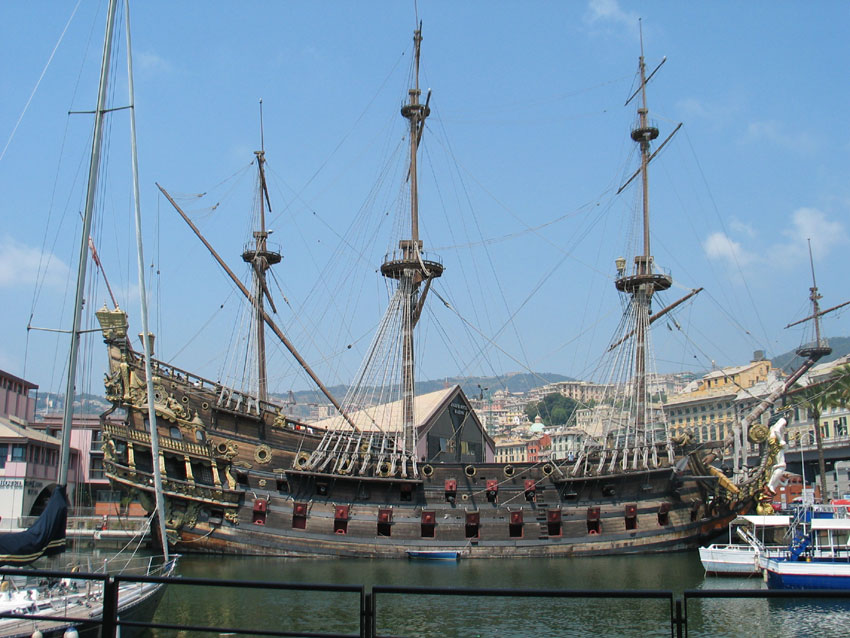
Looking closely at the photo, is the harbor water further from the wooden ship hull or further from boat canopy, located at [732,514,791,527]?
the wooden ship hull

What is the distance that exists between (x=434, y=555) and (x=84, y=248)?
24.7 meters

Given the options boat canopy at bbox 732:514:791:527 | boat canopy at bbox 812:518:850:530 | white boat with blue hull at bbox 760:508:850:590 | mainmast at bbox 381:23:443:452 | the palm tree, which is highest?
mainmast at bbox 381:23:443:452

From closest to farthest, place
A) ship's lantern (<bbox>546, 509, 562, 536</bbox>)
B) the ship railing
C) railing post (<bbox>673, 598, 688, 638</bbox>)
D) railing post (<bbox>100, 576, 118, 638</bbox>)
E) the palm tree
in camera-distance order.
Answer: railing post (<bbox>673, 598, 688, 638</bbox>), railing post (<bbox>100, 576, 118, 638</bbox>), the ship railing, ship's lantern (<bbox>546, 509, 562, 536</bbox>), the palm tree

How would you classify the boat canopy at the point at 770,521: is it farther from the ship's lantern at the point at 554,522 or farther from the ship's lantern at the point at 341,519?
the ship's lantern at the point at 341,519

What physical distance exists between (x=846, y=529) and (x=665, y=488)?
12.9m

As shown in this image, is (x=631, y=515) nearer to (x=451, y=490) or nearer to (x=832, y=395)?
(x=451, y=490)

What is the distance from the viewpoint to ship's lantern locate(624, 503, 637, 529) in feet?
132

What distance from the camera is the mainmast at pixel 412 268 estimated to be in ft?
152

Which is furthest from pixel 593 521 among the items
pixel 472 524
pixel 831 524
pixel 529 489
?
pixel 831 524

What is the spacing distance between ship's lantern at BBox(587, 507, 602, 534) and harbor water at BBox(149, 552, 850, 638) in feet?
28.5

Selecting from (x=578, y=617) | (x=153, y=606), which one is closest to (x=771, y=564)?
(x=578, y=617)

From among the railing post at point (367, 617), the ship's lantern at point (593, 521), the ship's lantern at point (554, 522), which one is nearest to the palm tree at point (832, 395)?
the ship's lantern at point (593, 521)

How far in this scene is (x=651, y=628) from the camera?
20.1 m

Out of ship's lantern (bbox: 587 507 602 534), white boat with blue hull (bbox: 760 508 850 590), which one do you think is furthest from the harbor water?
ship's lantern (bbox: 587 507 602 534)
